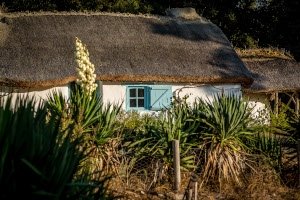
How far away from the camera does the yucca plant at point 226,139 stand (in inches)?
361

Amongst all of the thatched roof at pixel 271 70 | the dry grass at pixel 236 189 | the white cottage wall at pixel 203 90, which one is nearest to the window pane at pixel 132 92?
the white cottage wall at pixel 203 90

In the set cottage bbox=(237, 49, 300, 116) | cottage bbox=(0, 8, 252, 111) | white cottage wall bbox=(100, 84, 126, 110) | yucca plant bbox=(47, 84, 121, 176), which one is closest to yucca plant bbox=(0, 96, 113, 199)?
yucca plant bbox=(47, 84, 121, 176)

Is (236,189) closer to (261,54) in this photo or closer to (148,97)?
(148,97)

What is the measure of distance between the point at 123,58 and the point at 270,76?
6930 mm

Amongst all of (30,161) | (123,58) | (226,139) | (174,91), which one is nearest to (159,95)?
(174,91)

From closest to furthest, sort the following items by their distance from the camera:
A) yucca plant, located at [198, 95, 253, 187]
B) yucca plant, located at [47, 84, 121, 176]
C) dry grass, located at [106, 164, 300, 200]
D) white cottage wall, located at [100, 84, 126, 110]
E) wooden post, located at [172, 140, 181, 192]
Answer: yucca plant, located at [47, 84, 121, 176]
dry grass, located at [106, 164, 300, 200]
wooden post, located at [172, 140, 181, 192]
yucca plant, located at [198, 95, 253, 187]
white cottage wall, located at [100, 84, 126, 110]

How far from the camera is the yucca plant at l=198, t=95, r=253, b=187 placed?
30.1ft

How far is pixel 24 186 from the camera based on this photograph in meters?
4.18

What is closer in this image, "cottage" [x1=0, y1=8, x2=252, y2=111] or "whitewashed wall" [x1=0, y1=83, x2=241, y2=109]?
"cottage" [x1=0, y1=8, x2=252, y2=111]

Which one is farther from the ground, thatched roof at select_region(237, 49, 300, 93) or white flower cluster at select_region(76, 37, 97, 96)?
thatched roof at select_region(237, 49, 300, 93)

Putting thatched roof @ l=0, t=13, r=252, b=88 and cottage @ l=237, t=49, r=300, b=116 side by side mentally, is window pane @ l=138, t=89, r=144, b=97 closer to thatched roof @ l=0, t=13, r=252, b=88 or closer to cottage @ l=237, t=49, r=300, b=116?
thatched roof @ l=0, t=13, r=252, b=88

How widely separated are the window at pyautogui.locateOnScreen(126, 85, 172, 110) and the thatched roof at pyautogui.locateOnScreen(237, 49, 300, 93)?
14.3 feet

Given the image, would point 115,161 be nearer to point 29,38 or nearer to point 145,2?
point 29,38

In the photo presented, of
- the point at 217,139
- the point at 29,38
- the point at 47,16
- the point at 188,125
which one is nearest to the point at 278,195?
the point at 217,139
